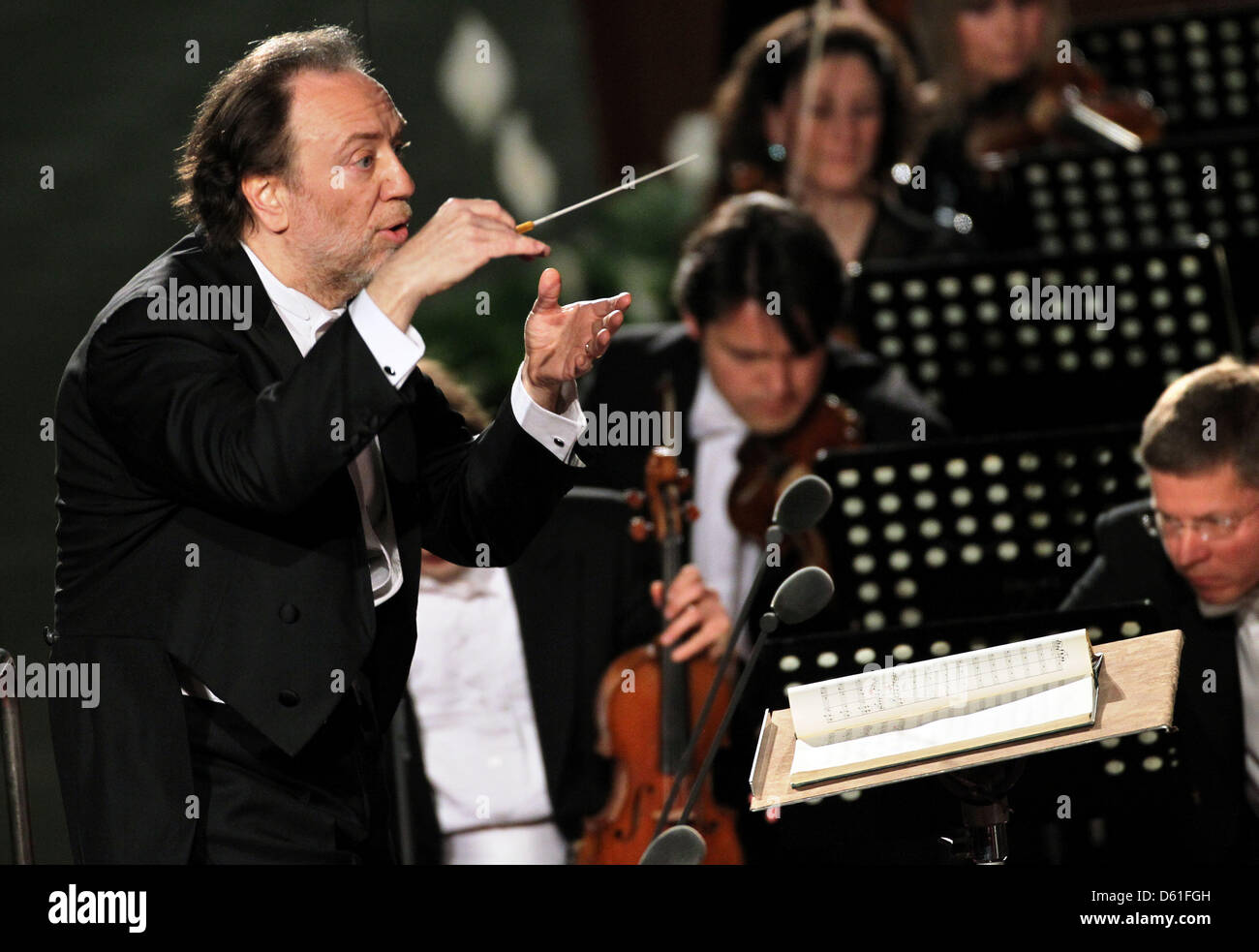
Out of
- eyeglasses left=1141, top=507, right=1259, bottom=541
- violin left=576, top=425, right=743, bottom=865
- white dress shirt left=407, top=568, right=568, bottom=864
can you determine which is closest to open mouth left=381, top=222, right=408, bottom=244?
violin left=576, top=425, right=743, bottom=865

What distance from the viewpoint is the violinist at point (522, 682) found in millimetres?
3369

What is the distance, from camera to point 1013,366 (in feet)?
12.5

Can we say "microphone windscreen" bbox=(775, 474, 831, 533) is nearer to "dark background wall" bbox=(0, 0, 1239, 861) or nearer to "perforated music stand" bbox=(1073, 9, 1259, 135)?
"dark background wall" bbox=(0, 0, 1239, 861)

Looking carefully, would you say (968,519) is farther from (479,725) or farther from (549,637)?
(479,725)

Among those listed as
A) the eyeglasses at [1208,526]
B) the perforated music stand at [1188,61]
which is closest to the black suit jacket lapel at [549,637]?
the eyeglasses at [1208,526]

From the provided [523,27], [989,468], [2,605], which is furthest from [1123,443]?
[523,27]

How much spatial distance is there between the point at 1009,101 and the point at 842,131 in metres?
0.53

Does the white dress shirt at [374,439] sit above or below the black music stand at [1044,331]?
below

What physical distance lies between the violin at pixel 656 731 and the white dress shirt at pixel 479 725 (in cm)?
13

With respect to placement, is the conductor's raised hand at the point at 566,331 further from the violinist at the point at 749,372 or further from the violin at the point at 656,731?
the violinist at the point at 749,372

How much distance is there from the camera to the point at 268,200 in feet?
7.34

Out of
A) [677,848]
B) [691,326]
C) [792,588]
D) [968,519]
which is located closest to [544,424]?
[792,588]

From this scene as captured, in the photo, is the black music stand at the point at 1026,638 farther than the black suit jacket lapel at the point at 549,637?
No

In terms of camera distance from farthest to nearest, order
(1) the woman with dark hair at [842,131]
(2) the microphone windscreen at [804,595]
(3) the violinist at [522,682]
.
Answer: (1) the woman with dark hair at [842,131] < (3) the violinist at [522,682] < (2) the microphone windscreen at [804,595]
